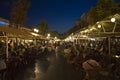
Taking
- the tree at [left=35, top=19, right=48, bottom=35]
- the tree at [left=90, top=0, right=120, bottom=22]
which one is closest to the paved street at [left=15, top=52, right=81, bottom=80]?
the tree at [left=90, top=0, right=120, bottom=22]

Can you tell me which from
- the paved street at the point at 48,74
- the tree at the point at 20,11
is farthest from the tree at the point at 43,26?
the paved street at the point at 48,74

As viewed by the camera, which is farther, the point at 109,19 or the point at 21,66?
the point at 21,66

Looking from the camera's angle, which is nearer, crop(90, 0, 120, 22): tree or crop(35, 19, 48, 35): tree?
crop(90, 0, 120, 22): tree

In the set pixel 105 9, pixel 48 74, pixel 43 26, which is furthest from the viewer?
pixel 43 26

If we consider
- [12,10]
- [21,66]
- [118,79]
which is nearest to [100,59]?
[118,79]

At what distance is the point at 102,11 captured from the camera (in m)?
Result: 31.4

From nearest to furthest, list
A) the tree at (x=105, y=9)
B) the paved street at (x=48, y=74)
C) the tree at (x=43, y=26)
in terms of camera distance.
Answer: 1. the paved street at (x=48, y=74)
2. the tree at (x=105, y=9)
3. the tree at (x=43, y=26)

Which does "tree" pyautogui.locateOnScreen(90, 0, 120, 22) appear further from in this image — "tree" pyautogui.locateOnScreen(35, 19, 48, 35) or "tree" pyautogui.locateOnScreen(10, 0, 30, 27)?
"tree" pyautogui.locateOnScreen(35, 19, 48, 35)

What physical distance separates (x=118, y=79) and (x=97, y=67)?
1349 mm

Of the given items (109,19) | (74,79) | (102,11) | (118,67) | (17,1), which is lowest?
(74,79)

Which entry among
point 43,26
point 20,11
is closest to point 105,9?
point 20,11

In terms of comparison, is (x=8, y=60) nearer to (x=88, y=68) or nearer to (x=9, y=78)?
(x=9, y=78)

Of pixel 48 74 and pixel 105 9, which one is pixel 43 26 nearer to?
pixel 105 9

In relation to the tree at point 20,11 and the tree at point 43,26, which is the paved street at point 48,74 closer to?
the tree at point 20,11
